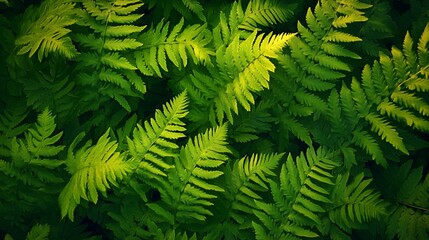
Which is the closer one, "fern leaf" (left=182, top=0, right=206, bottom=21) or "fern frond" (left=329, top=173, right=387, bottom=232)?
"fern frond" (left=329, top=173, right=387, bottom=232)

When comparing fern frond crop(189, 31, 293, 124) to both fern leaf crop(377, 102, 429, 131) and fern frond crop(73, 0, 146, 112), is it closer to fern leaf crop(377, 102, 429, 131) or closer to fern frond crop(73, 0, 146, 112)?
fern frond crop(73, 0, 146, 112)

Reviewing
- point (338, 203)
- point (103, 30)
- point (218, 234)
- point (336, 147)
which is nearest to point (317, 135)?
point (336, 147)

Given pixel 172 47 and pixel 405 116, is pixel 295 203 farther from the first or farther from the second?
pixel 172 47

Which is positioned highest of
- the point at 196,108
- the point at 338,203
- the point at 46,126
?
the point at 196,108

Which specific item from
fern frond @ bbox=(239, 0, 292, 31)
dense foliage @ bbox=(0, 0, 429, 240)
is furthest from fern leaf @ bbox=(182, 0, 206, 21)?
fern frond @ bbox=(239, 0, 292, 31)

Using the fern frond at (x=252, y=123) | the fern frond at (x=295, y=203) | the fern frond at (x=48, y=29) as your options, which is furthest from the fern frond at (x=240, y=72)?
the fern frond at (x=48, y=29)

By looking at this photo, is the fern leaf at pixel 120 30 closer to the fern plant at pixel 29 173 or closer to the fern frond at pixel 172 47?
the fern frond at pixel 172 47

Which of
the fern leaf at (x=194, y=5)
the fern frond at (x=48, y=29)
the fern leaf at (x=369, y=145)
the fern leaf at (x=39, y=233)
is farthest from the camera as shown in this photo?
the fern leaf at (x=194, y=5)

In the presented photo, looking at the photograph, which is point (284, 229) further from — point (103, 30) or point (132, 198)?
point (103, 30)

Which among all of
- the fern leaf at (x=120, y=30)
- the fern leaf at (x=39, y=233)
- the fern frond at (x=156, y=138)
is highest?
the fern leaf at (x=120, y=30)
